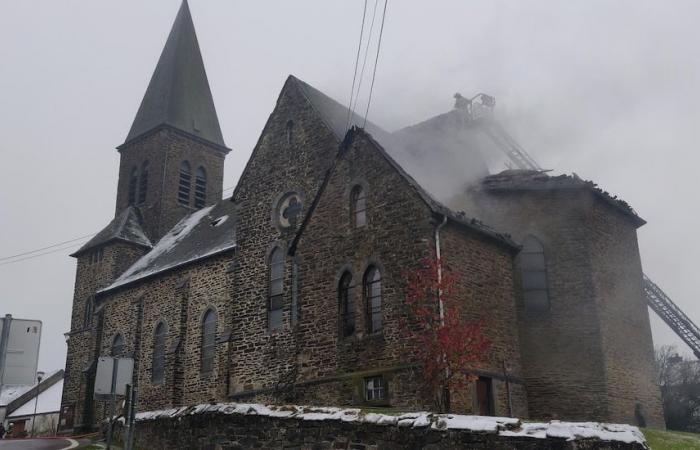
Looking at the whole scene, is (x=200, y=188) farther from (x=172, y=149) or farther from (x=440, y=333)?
(x=440, y=333)

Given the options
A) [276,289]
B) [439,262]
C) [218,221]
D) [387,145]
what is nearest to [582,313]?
[439,262]

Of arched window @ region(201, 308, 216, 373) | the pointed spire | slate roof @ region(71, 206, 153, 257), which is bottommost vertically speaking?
arched window @ region(201, 308, 216, 373)

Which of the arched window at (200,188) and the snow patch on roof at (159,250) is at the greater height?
the arched window at (200,188)

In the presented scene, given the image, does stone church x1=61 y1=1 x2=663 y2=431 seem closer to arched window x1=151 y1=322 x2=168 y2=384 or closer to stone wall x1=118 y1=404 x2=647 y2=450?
arched window x1=151 y1=322 x2=168 y2=384

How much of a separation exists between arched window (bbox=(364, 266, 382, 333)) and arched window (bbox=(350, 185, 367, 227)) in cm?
154

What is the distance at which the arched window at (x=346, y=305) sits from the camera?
21359mm

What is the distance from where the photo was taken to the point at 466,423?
11250 millimetres

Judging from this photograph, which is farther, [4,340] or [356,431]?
[356,431]

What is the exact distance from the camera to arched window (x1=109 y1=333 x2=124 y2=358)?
37.1 meters

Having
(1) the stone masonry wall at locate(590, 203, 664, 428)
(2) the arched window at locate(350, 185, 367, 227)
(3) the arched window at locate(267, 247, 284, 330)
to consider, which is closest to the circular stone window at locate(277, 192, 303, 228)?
(3) the arched window at locate(267, 247, 284, 330)

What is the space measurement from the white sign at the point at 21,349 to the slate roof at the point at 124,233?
113 ft

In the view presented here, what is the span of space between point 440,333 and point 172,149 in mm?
34060

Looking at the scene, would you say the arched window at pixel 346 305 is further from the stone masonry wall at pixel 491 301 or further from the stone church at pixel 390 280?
the stone masonry wall at pixel 491 301

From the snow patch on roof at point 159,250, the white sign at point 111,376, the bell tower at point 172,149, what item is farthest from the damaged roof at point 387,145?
the bell tower at point 172,149
